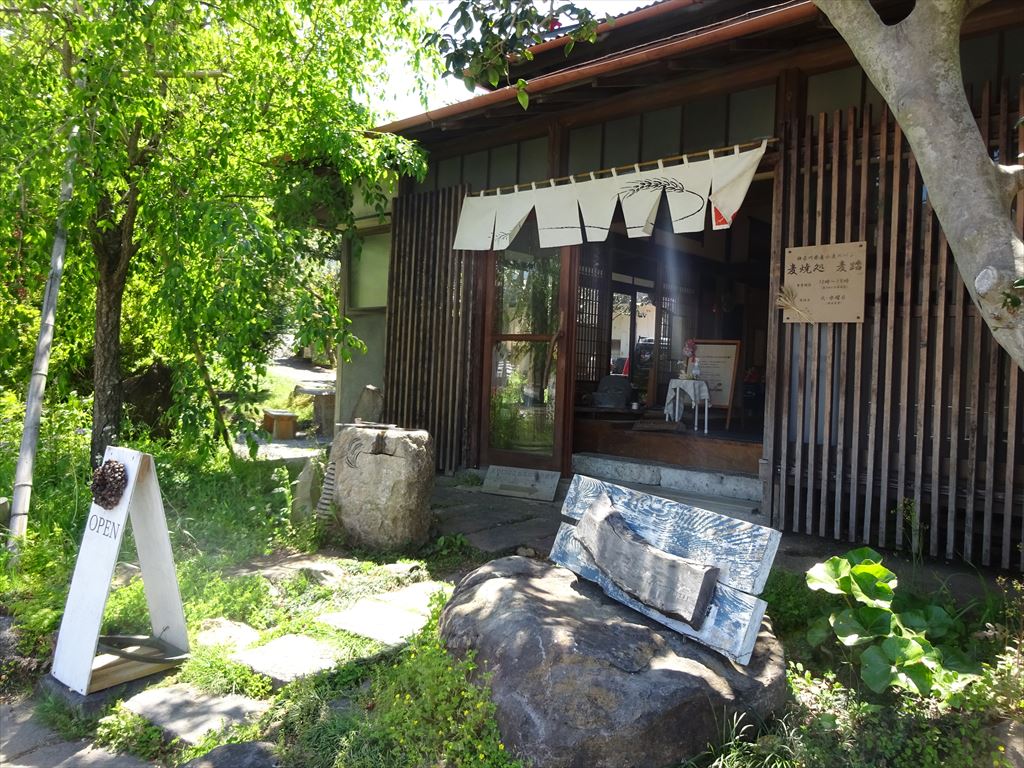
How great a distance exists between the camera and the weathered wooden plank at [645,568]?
324cm

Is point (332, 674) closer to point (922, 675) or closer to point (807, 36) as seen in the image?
point (922, 675)

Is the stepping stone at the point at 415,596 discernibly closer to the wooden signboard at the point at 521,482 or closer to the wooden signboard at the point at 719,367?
the wooden signboard at the point at 521,482

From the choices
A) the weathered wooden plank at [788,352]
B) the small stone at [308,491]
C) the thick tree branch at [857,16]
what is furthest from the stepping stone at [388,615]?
the thick tree branch at [857,16]

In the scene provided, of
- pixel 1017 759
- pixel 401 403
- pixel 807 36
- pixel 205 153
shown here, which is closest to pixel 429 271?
pixel 401 403

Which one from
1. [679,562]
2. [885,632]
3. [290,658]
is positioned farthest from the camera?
[290,658]

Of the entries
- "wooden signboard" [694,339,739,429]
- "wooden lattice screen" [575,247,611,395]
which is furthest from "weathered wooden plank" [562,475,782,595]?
"wooden lattice screen" [575,247,611,395]

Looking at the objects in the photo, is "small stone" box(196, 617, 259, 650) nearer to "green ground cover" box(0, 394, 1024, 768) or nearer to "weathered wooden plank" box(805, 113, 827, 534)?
"green ground cover" box(0, 394, 1024, 768)

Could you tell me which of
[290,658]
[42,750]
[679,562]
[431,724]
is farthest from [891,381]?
[42,750]

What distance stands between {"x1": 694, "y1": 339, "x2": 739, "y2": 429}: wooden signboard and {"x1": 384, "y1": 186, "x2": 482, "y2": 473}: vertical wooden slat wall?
345cm

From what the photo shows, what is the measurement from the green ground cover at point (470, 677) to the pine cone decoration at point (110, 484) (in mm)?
943

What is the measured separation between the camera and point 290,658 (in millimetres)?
3863

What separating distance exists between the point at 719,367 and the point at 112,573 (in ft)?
26.6

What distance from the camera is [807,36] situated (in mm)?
5809

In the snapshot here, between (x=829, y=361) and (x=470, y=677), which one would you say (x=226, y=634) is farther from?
(x=829, y=361)
